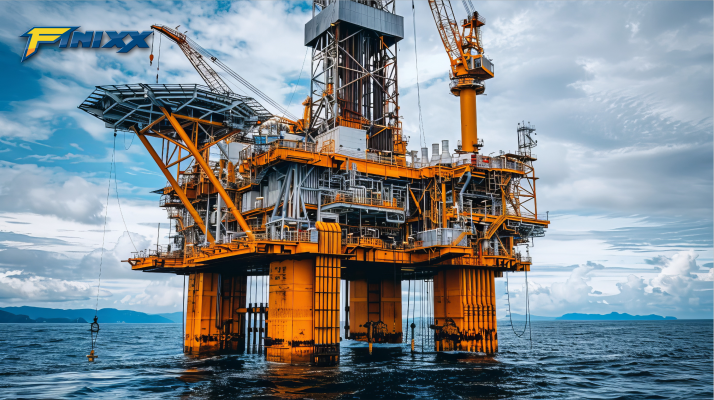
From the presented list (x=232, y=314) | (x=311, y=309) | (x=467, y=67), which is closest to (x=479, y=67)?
(x=467, y=67)

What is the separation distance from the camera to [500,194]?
51812 mm

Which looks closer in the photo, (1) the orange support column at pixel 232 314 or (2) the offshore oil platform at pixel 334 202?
(2) the offshore oil platform at pixel 334 202

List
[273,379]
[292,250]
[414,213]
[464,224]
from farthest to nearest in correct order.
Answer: [414,213] < [464,224] < [292,250] < [273,379]

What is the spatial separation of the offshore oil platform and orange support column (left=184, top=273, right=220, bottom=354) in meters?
0.14

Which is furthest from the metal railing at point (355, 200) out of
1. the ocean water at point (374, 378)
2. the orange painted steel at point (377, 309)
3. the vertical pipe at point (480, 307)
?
the orange painted steel at point (377, 309)

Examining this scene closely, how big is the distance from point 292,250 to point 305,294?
11.6 ft

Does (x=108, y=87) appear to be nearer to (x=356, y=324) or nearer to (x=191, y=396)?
(x=191, y=396)

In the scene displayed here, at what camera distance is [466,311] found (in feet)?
158

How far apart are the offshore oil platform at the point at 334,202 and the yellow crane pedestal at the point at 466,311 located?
12cm

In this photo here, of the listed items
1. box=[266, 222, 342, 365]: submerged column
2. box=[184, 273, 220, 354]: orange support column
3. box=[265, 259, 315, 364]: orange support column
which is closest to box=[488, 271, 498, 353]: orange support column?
box=[266, 222, 342, 365]: submerged column

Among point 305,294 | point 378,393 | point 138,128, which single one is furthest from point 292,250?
point 138,128

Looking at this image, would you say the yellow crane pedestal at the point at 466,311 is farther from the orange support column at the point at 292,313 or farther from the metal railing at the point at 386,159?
the orange support column at the point at 292,313

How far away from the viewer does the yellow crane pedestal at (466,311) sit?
4797 cm

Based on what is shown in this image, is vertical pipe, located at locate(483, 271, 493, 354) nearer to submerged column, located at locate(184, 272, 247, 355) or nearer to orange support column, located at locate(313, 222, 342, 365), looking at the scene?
orange support column, located at locate(313, 222, 342, 365)
